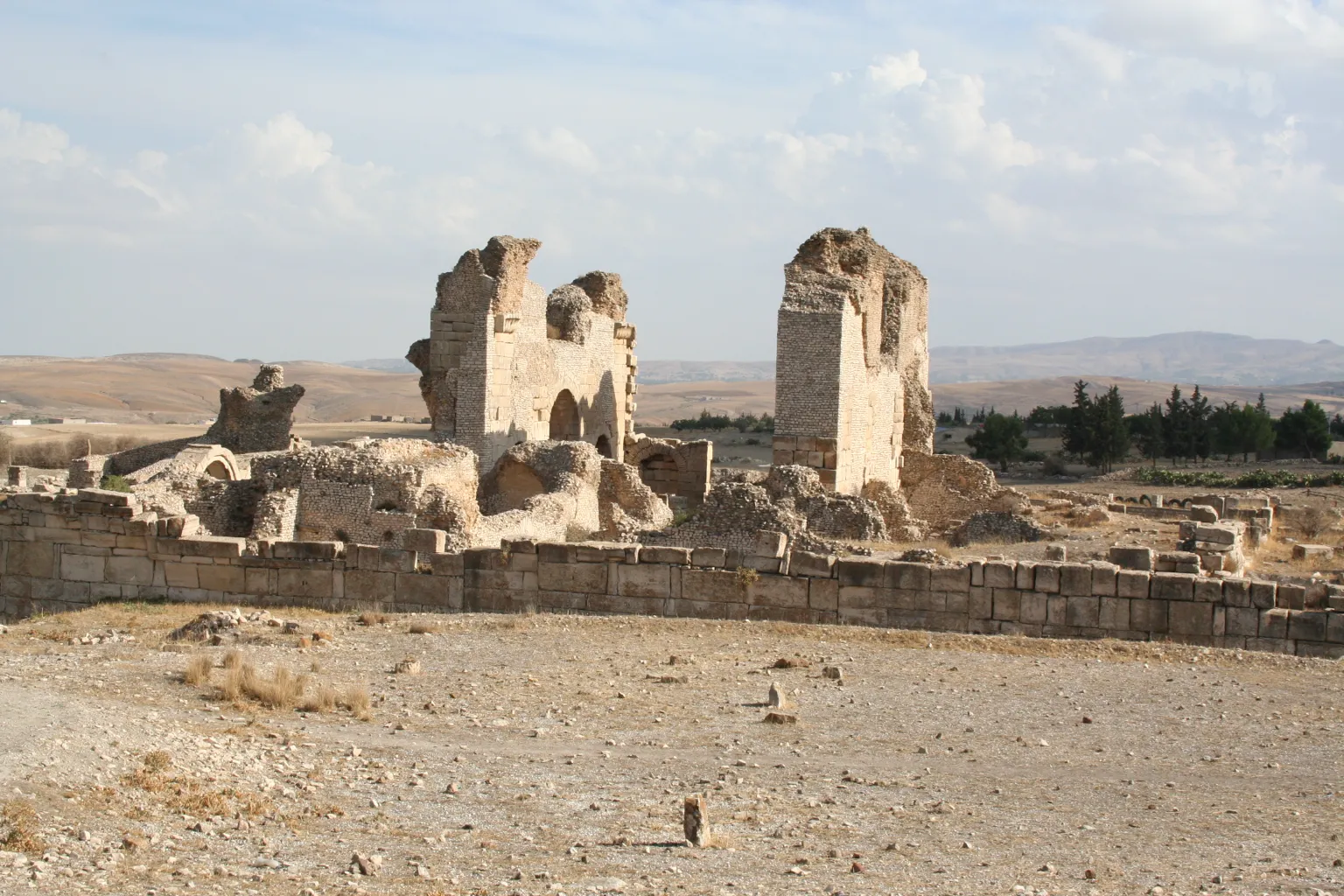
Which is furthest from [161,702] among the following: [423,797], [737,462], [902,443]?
[737,462]

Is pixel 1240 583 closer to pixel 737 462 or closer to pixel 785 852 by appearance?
pixel 785 852

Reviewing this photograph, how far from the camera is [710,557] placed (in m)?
12.3

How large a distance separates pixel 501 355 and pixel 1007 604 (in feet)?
41.8

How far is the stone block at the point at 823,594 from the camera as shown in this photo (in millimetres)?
11984

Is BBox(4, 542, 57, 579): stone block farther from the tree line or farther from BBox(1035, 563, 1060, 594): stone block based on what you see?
the tree line

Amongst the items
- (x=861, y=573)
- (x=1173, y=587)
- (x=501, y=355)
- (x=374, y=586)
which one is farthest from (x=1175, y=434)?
(x=374, y=586)

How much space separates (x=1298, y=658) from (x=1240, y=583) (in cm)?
78

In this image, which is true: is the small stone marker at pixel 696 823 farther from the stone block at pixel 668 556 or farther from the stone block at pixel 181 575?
the stone block at pixel 181 575

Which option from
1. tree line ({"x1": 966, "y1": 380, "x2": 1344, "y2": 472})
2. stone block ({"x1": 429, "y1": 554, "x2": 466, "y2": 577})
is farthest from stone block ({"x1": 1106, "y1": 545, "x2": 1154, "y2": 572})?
tree line ({"x1": 966, "y1": 380, "x2": 1344, "y2": 472})

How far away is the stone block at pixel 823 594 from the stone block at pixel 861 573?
9 cm

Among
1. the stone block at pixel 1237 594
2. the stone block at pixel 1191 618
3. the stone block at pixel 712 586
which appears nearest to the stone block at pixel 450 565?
the stone block at pixel 712 586

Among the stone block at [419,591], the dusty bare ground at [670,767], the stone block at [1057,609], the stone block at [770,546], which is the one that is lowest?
the dusty bare ground at [670,767]

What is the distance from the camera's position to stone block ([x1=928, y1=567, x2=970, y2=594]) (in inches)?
462

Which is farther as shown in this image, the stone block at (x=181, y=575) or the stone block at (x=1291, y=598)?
the stone block at (x=181, y=575)
